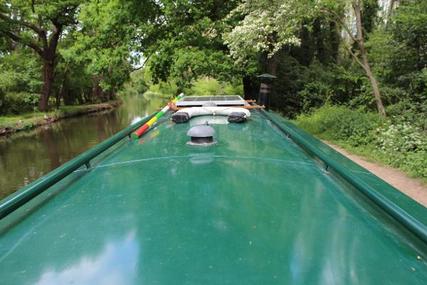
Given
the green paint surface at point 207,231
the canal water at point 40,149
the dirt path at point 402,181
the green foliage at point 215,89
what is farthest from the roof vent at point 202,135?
the green foliage at point 215,89

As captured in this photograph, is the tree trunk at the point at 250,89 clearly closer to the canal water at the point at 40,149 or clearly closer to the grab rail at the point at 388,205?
the canal water at the point at 40,149

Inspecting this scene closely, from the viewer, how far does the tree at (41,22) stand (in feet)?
60.0

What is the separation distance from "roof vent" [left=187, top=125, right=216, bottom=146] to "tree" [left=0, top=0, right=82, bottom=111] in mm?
18571

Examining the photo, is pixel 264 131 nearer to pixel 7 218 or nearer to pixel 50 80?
pixel 7 218

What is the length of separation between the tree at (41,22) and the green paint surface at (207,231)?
19.2 metres

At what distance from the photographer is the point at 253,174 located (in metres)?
2.38

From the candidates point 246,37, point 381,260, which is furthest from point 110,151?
point 246,37

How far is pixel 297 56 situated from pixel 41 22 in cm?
1508

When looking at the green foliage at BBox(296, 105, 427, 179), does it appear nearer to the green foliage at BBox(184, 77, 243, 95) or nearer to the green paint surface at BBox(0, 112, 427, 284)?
the green paint surface at BBox(0, 112, 427, 284)

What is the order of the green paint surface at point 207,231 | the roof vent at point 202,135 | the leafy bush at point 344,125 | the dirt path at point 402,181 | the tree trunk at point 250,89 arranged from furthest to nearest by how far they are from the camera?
1. the tree trunk at point 250,89
2. the leafy bush at point 344,125
3. the dirt path at point 402,181
4. the roof vent at point 202,135
5. the green paint surface at point 207,231

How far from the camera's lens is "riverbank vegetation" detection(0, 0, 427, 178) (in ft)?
26.5

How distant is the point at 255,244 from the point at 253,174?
0.99m

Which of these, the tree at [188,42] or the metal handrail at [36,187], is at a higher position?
the tree at [188,42]

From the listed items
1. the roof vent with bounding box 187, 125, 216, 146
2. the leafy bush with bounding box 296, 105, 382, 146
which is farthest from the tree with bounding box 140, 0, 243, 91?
the roof vent with bounding box 187, 125, 216, 146
